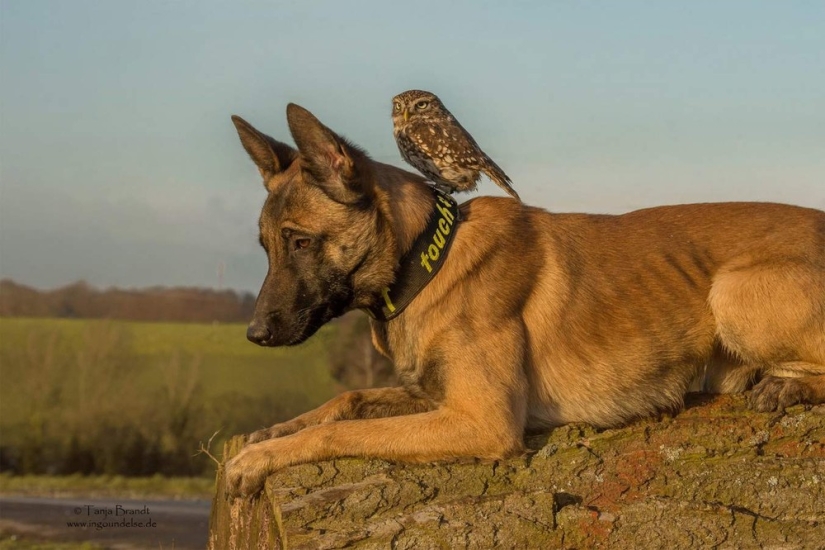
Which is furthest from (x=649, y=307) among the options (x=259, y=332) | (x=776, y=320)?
(x=259, y=332)

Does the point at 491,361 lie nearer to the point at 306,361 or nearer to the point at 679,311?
the point at 679,311

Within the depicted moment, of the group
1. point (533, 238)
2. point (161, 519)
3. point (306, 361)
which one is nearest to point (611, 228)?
point (533, 238)

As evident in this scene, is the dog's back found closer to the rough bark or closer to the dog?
the dog

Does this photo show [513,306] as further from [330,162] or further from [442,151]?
[442,151]

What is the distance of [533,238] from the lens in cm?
705

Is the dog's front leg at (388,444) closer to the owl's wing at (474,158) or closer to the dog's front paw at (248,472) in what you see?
the dog's front paw at (248,472)

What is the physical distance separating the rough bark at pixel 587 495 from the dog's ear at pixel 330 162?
1.83m

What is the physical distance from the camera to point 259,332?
625 cm

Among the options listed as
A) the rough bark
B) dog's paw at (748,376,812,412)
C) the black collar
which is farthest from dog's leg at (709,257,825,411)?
the black collar

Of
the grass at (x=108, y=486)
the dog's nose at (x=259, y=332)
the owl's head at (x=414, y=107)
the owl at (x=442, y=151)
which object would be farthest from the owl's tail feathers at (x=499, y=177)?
the grass at (x=108, y=486)

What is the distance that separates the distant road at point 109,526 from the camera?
2445 centimetres

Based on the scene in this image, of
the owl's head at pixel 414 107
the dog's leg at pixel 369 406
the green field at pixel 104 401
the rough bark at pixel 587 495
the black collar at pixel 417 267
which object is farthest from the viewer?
the green field at pixel 104 401

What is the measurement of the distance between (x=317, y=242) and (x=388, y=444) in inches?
57.1

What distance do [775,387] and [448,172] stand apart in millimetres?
3740
